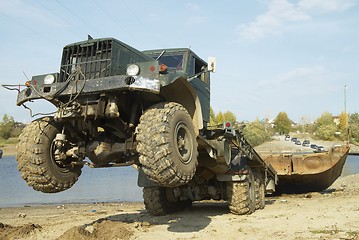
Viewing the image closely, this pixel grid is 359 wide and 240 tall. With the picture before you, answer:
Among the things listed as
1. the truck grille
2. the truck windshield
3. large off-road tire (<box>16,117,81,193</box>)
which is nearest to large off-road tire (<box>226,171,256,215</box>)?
the truck windshield

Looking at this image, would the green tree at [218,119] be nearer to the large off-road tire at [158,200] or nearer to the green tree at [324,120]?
the large off-road tire at [158,200]

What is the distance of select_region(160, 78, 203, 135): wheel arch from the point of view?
735 centimetres

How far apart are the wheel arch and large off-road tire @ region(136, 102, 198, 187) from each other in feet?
3.08

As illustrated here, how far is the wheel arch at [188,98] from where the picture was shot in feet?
24.1

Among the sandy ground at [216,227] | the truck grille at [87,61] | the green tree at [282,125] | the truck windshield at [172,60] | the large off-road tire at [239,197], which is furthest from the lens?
the green tree at [282,125]

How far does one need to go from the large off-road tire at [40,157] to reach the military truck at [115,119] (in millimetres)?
16

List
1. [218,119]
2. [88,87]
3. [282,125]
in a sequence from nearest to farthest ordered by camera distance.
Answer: [88,87], [218,119], [282,125]

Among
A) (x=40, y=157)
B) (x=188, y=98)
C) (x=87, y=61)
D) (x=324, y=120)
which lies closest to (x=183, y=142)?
(x=188, y=98)

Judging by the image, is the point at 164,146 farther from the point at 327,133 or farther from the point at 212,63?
the point at 327,133

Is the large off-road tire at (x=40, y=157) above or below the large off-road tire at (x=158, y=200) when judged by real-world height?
above

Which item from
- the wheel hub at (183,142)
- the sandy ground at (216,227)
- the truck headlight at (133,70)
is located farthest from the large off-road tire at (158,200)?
the truck headlight at (133,70)

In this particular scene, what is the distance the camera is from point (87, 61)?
6.86m

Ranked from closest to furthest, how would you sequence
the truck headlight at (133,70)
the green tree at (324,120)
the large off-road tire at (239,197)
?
the truck headlight at (133,70), the large off-road tire at (239,197), the green tree at (324,120)

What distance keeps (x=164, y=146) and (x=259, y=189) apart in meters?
6.69
